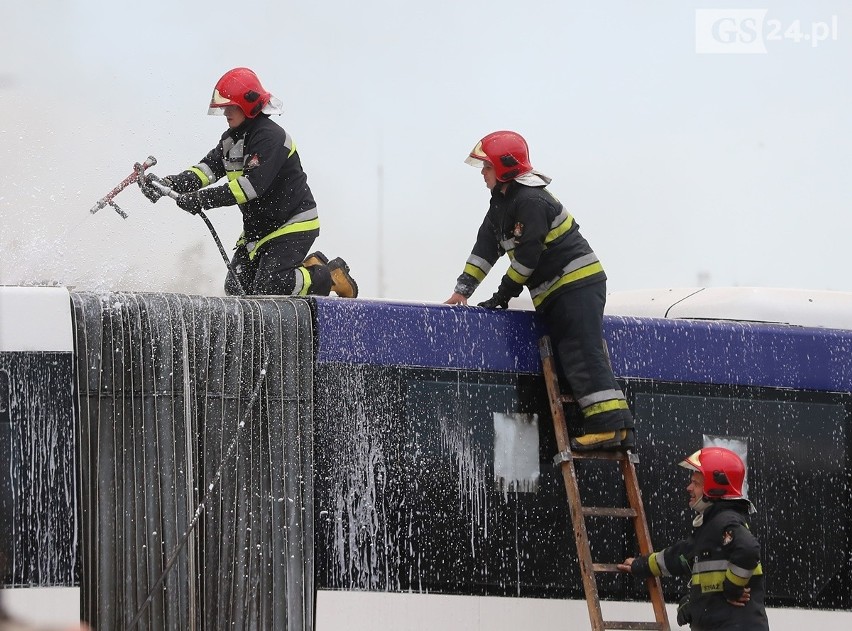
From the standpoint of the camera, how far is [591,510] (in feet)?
21.6

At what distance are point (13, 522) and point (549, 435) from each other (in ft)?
8.19

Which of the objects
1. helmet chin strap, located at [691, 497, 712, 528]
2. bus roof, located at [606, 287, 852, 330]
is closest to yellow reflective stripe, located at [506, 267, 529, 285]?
bus roof, located at [606, 287, 852, 330]

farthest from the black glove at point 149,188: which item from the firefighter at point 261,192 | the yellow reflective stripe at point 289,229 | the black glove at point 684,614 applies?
the black glove at point 684,614

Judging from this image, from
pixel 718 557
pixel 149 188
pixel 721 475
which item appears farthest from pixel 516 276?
pixel 149 188

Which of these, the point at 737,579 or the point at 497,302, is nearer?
the point at 737,579

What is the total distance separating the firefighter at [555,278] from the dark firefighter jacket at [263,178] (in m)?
1.16

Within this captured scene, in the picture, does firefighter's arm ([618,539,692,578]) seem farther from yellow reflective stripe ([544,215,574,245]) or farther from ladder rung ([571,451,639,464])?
yellow reflective stripe ([544,215,574,245])

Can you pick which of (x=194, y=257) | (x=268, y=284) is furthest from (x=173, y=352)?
(x=194, y=257)

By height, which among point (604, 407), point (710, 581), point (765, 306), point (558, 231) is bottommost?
point (710, 581)

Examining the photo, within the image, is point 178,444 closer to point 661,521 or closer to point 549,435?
point 549,435

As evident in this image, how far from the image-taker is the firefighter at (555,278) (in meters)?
6.66

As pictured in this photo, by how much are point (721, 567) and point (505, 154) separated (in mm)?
2174

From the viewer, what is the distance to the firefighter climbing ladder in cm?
649

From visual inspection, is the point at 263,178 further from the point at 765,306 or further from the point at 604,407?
the point at 765,306
